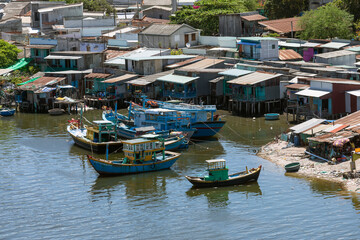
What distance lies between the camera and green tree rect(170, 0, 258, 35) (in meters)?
96.2

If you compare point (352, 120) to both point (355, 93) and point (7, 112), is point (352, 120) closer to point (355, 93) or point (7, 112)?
point (355, 93)

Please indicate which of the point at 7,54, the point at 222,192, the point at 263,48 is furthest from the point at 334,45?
the point at 7,54

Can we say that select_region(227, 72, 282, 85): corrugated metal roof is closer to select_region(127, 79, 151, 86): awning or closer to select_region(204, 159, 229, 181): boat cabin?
select_region(127, 79, 151, 86): awning

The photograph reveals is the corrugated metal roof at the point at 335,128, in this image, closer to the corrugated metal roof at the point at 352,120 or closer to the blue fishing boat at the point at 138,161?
the corrugated metal roof at the point at 352,120

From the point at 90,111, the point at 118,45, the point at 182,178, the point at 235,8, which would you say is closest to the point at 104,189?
the point at 182,178

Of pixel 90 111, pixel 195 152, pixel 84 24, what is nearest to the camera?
pixel 195 152

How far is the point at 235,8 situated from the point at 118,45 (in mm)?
18895

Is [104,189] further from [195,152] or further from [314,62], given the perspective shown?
[314,62]

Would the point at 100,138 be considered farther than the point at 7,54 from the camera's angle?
No

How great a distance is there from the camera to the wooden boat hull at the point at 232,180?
4341cm

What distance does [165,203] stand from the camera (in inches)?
1623

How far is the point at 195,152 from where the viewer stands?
Answer: 54.5 meters

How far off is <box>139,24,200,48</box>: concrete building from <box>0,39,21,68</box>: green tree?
17280 millimetres

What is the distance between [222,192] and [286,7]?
60.0 meters
